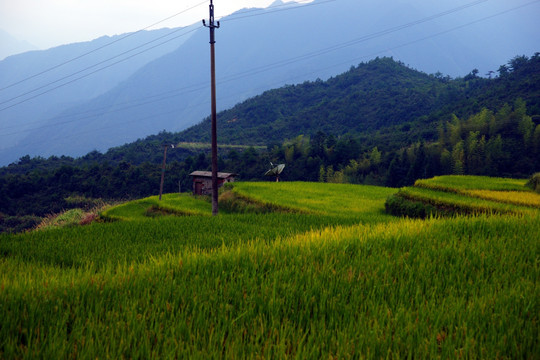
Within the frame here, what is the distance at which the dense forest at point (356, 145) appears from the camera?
46.5m

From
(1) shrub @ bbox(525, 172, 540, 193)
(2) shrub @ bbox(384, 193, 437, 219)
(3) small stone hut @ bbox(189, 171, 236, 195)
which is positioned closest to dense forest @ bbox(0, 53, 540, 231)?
(3) small stone hut @ bbox(189, 171, 236, 195)

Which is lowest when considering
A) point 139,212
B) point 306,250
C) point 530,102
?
point 139,212

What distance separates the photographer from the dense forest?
153ft

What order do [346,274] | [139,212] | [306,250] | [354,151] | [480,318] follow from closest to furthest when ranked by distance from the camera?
[480,318] → [346,274] → [306,250] → [139,212] → [354,151]

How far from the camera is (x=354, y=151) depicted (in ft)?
205

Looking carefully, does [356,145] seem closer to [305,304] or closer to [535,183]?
[535,183]

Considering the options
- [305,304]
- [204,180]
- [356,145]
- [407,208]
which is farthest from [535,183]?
[356,145]

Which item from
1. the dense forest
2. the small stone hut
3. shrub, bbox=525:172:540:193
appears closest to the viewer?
shrub, bbox=525:172:540:193

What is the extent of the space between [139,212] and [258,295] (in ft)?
88.5

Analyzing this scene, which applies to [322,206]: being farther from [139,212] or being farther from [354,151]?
[354,151]

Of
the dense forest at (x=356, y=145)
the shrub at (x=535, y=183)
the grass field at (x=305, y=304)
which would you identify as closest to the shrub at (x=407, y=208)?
the shrub at (x=535, y=183)

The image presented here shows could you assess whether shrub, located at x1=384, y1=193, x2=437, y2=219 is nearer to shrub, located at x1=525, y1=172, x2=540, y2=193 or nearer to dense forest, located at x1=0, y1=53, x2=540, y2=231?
shrub, located at x1=525, y1=172, x2=540, y2=193

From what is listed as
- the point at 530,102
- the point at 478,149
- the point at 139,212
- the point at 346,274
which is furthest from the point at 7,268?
the point at 530,102

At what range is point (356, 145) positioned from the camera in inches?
2477
